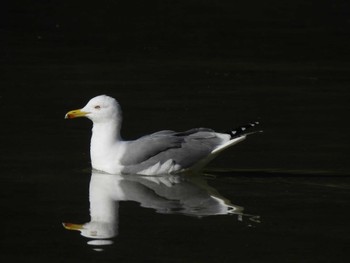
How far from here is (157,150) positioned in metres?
12.4

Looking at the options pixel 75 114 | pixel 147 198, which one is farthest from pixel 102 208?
pixel 75 114

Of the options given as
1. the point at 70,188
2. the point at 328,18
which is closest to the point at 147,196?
the point at 70,188

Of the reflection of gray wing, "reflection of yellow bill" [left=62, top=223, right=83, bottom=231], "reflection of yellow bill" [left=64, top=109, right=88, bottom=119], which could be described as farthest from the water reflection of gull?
"reflection of yellow bill" [left=64, top=109, right=88, bottom=119]

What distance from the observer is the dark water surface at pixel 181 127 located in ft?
31.7

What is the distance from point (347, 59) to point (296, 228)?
32.8 ft

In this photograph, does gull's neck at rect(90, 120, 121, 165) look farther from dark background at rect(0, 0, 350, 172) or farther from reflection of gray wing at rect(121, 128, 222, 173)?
dark background at rect(0, 0, 350, 172)

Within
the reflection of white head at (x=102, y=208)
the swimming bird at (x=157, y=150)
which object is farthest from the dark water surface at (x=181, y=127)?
the swimming bird at (x=157, y=150)

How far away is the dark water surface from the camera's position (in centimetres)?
967

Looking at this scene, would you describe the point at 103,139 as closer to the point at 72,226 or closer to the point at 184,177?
the point at 184,177

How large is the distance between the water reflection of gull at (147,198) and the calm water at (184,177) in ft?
0.05

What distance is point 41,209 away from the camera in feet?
35.1

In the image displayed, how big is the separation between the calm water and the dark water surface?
23mm

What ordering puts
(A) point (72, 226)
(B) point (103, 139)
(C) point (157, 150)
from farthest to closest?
(B) point (103, 139) < (C) point (157, 150) < (A) point (72, 226)

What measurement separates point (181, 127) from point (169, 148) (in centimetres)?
189
